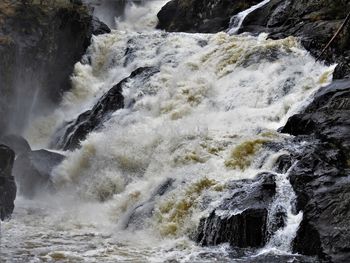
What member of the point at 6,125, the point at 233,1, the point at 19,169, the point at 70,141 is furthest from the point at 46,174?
the point at 233,1

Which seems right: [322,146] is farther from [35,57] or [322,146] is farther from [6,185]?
[35,57]

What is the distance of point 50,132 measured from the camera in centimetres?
2070

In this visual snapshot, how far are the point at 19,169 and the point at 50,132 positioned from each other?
5.00 meters

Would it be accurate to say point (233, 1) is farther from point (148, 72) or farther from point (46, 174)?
point (46, 174)

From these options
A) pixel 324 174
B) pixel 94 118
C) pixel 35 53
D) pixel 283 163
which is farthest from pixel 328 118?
pixel 35 53

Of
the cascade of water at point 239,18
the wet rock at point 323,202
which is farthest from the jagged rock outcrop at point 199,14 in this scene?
the wet rock at point 323,202

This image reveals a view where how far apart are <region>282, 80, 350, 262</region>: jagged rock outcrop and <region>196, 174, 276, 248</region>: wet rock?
638 millimetres

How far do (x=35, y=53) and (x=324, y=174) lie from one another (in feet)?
45.9

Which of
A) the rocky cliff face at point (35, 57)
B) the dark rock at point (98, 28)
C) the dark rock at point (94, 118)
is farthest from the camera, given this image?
the dark rock at point (98, 28)

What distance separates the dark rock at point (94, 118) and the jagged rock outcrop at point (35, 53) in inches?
75.6

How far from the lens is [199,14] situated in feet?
94.2

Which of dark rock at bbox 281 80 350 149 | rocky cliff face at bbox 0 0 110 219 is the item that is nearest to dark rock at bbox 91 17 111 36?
rocky cliff face at bbox 0 0 110 219

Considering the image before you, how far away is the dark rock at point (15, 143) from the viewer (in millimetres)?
17220

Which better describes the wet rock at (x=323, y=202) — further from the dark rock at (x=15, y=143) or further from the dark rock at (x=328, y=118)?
the dark rock at (x=15, y=143)
